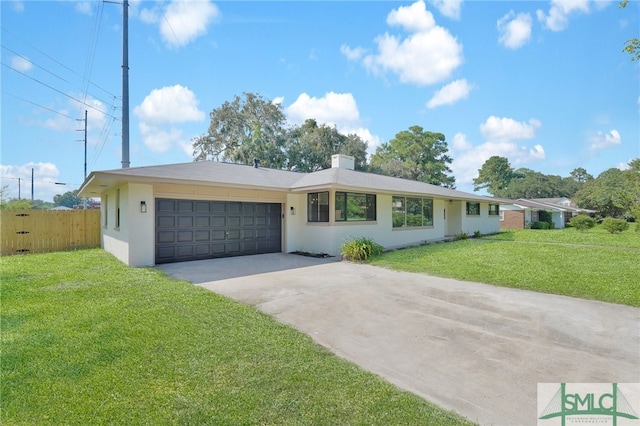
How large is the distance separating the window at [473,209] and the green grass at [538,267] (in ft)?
23.3

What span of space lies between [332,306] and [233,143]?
2657 centimetres

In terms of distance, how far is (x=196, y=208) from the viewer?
10250 mm

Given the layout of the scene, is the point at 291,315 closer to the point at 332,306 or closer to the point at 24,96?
the point at 332,306

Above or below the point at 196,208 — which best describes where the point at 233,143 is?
above

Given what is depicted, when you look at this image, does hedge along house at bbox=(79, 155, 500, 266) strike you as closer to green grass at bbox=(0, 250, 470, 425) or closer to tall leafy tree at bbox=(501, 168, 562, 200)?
green grass at bbox=(0, 250, 470, 425)

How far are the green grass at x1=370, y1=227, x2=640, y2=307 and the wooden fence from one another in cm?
1287

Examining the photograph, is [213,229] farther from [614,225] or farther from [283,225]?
[614,225]

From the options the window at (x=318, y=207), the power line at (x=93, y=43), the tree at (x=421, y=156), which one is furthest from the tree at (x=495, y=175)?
the power line at (x=93, y=43)

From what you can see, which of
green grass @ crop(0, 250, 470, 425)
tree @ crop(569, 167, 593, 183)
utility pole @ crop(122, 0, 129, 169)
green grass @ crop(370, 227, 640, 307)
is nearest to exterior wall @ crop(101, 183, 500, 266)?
green grass @ crop(370, 227, 640, 307)

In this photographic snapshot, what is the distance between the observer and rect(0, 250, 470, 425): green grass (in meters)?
2.42

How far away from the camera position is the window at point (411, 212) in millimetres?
14047

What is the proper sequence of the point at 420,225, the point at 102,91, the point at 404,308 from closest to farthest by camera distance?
1. the point at 404,308
2. the point at 420,225
3. the point at 102,91

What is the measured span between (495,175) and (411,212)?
55.5 meters

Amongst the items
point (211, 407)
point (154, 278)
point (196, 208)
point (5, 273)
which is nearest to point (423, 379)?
point (211, 407)
